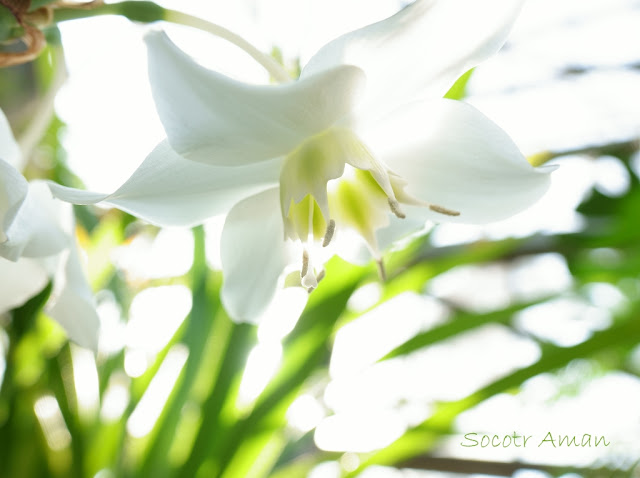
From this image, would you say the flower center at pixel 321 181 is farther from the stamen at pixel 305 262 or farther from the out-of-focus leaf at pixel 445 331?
the out-of-focus leaf at pixel 445 331

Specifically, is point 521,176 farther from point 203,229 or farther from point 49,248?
point 203,229

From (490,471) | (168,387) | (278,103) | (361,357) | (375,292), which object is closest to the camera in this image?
(278,103)

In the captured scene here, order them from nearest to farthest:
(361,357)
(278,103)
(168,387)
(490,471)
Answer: (278,103)
(168,387)
(361,357)
(490,471)

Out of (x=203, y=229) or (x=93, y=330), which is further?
(x=203, y=229)

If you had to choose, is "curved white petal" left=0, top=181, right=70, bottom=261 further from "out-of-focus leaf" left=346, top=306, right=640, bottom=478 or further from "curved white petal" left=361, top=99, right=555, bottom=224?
"out-of-focus leaf" left=346, top=306, right=640, bottom=478

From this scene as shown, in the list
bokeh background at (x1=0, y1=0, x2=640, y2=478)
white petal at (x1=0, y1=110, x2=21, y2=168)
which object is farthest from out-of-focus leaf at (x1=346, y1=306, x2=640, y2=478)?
white petal at (x1=0, y1=110, x2=21, y2=168)

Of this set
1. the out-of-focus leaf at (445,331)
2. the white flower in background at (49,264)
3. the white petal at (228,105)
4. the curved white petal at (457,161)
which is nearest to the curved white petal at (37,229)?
the white flower in background at (49,264)

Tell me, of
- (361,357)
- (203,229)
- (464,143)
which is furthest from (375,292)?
(464,143)

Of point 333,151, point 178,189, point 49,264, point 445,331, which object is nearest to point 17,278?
point 49,264
